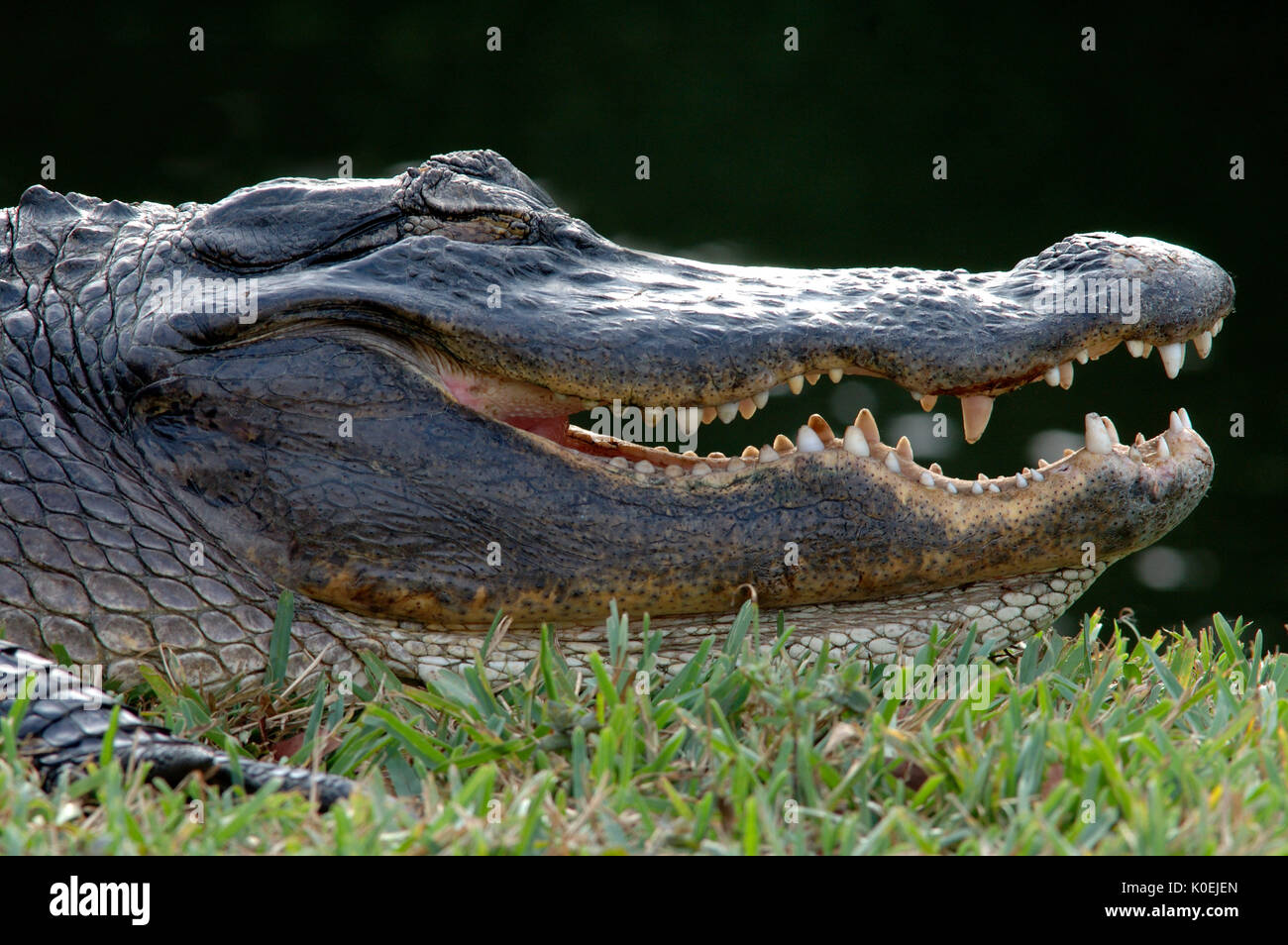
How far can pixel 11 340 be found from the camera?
2143 millimetres

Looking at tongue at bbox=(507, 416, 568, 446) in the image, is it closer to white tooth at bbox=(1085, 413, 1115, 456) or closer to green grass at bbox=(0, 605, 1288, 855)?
green grass at bbox=(0, 605, 1288, 855)

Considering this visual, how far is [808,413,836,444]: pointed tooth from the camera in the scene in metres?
2.14

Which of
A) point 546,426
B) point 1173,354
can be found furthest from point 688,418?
point 1173,354

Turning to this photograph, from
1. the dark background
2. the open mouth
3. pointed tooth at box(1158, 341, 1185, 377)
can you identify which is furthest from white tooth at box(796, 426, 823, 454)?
the dark background

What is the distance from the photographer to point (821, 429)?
2176mm

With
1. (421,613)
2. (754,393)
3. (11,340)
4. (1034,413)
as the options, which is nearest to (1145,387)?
(1034,413)

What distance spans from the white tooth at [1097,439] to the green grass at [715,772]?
441 millimetres

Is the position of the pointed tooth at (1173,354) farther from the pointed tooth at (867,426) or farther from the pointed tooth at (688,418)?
the pointed tooth at (688,418)

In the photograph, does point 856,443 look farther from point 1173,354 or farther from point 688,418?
point 1173,354

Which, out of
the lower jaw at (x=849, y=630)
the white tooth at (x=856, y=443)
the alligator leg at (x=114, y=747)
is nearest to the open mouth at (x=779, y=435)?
the white tooth at (x=856, y=443)

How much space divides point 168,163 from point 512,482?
3.55 m

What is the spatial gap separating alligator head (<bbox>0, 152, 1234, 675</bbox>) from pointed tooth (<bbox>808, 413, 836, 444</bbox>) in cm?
3

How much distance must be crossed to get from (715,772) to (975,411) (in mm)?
972
